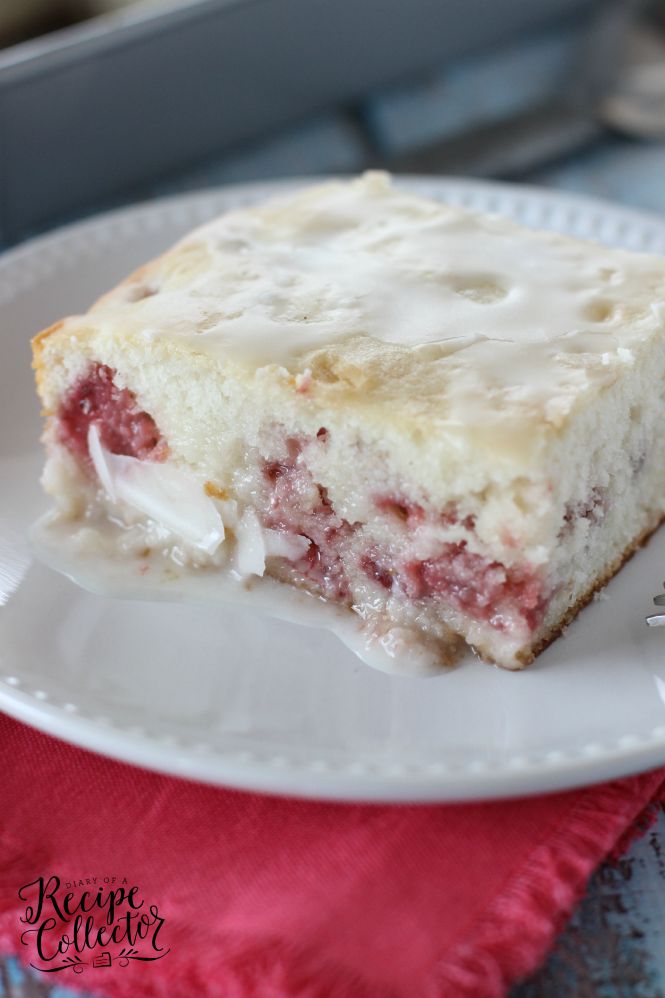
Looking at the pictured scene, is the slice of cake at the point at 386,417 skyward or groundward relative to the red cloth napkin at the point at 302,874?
skyward

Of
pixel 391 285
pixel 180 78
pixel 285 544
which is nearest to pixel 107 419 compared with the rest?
pixel 285 544

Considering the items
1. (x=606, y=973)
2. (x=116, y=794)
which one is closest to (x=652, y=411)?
(x=606, y=973)

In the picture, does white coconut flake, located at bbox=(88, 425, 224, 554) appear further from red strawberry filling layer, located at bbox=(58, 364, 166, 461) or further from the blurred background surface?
the blurred background surface

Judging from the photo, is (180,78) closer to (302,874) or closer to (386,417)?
(386,417)

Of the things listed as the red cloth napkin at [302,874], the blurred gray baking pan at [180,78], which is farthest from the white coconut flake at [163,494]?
the blurred gray baking pan at [180,78]

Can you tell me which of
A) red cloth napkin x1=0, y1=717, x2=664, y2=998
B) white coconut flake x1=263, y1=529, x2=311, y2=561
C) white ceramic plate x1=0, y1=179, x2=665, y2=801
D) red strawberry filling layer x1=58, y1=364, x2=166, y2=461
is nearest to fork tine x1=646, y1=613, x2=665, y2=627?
white ceramic plate x1=0, y1=179, x2=665, y2=801

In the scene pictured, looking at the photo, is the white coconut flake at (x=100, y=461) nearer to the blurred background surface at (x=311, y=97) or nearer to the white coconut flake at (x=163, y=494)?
the white coconut flake at (x=163, y=494)
